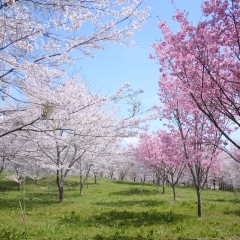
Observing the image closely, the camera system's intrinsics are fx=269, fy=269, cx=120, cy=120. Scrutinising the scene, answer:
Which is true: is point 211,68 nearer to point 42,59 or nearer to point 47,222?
point 42,59

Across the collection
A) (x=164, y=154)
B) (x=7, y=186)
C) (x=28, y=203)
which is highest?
(x=164, y=154)

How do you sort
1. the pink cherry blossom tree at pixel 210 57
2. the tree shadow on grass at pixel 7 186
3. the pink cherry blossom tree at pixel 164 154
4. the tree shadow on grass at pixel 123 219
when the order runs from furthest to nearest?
the tree shadow on grass at pixel 7 186, the pink cherry blossom tree at pixel 164 154, the tree shadow on grass at pixel 123 219, the pink cherry blossom tree at pixel 210 57

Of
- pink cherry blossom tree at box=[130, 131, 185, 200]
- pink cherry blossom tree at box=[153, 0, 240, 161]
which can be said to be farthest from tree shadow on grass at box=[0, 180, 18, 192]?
pink cherry blossom tree at box=[153, 0, 240, 161]

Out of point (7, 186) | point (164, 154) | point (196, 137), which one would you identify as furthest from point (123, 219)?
point (7, 186)

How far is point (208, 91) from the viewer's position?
673 centimetres

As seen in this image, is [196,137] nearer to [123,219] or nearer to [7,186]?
[123,219]

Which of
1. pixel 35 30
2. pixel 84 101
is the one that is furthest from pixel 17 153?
pixel 35 30

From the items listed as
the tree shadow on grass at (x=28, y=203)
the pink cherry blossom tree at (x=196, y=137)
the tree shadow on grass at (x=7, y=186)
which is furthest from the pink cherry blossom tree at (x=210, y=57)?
the tree shadow on grass at (x=7, y=186)

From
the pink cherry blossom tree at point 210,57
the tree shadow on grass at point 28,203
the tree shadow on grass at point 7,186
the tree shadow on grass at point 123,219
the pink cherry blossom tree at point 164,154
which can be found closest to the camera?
the pink cherry blossom tree at point 210,57

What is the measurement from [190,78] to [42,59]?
420cm

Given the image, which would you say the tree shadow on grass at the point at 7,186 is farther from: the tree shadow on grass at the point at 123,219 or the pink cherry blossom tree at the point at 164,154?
the tree shadow on grass at the point at 123,219

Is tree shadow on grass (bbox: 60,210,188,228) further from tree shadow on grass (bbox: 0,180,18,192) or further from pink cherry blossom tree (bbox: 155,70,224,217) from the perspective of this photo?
tree shadow on grass (bbox: 0,180,18,192)

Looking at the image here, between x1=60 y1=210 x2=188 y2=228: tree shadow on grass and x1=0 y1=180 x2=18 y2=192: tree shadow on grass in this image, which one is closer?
x1=60 y1=210 x2=188 y2=228: tree shadow on grass

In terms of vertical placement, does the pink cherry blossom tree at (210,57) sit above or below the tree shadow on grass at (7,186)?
above
